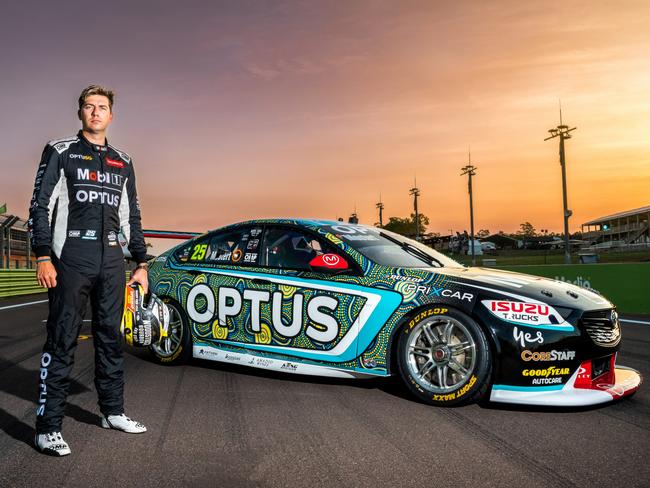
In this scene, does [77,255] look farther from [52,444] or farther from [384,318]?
[384,318]

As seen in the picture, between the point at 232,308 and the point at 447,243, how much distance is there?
114171mm

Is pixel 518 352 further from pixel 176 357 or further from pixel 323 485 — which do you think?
pixel 176 357

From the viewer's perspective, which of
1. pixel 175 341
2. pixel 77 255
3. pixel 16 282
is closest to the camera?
pixel 77 255

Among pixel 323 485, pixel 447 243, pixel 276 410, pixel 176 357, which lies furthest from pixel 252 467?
pixel 447 243

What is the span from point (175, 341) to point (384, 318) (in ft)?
7.31

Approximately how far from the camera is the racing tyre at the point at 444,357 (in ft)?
13.6

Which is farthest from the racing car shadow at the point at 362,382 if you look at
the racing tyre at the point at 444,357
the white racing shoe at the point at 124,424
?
the white racing shoe at the point at 124,424

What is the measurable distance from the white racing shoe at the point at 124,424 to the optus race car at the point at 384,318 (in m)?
1.50

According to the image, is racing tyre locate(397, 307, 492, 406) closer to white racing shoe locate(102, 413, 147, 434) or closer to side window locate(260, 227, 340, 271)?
side window locate(260, 227, 340, 271)

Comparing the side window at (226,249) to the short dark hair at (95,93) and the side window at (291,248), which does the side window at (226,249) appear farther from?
the short dark hair at (95,93)

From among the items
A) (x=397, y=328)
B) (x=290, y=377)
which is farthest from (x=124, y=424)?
(x=397, y=328)

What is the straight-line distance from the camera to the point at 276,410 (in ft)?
13.9

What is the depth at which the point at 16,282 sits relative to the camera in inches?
714

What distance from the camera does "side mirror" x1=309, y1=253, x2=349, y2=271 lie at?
4797mm
